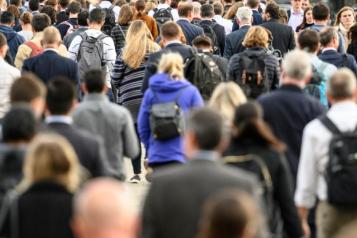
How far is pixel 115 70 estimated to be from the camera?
14234 mm

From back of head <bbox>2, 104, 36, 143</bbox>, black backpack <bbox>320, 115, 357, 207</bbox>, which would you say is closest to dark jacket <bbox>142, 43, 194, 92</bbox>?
black backpack <bbox>320, 115, 357, 207</bbox>

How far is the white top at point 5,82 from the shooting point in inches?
478

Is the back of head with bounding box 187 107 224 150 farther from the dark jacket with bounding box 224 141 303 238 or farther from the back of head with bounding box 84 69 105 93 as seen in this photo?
the back of head with bounding box 84 69 105 93

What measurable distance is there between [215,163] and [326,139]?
7.87 ft

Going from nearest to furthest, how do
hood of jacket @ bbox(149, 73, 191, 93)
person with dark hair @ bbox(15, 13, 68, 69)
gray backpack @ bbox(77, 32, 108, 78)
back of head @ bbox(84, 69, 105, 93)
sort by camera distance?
1. back of head @ bbox(84, 69, 105, 93)
2. hood of jacket @ bbox(149, 73, 191, 93)
3. person with dark hair @ bbox(15, 13, 68, 69)
4. gray backpack @ bbox(77, 32, 108, 78)

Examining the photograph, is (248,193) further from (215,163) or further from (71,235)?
(71,235)

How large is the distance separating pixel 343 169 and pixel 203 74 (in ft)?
14.5

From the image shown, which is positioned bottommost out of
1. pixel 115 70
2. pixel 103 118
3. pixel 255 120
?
pixel 115 70

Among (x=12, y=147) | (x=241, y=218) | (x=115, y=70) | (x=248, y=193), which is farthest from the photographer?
(x=115, y=70)

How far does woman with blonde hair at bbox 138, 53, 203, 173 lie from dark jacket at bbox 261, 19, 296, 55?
5461mm

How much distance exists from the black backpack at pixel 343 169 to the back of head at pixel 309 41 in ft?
12.4

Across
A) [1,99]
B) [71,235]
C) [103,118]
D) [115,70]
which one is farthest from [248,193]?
[115,70]

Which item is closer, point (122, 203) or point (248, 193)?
point (122, 203)

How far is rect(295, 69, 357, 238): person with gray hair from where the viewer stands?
8.77m
